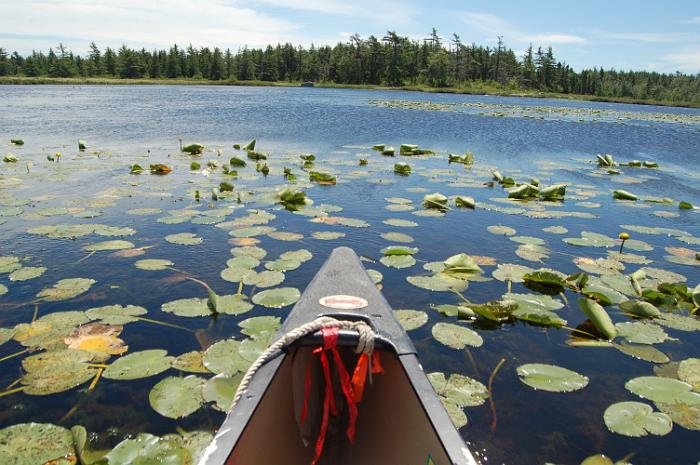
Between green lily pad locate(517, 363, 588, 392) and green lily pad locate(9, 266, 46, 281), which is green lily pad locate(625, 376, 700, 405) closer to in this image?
green lily pad locate(517, 363, 588, 392)

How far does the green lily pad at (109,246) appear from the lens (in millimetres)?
5797

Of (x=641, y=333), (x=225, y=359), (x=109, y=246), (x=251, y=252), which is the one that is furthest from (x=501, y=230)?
(x=109, y=246)

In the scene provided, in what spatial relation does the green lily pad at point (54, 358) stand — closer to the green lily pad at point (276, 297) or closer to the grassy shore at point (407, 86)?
the green lily pad at point (276, 297)

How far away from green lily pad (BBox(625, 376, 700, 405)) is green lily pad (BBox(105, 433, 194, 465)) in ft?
10.4

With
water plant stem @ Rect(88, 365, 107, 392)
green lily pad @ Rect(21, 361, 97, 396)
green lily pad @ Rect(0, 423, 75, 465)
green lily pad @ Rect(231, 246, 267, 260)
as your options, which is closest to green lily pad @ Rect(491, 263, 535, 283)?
green lily pad @ Rect(231, 246, 267, 260)

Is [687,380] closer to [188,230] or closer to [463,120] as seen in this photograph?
[188,230]

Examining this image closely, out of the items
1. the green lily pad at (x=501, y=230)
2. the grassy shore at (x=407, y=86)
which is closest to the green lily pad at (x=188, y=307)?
the green lily pad at (x=501, y=230)

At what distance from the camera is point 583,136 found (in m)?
23.0

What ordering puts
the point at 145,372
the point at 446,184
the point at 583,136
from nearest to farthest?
the point at 145,372 < the point at 446,184 < the point at 583,136

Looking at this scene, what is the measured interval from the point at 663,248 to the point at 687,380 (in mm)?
3949

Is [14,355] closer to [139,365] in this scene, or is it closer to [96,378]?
[96,378]

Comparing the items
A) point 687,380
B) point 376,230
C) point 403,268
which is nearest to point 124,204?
point 376,230

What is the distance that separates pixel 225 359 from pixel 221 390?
0.36 m

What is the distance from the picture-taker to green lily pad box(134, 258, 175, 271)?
529 cm
